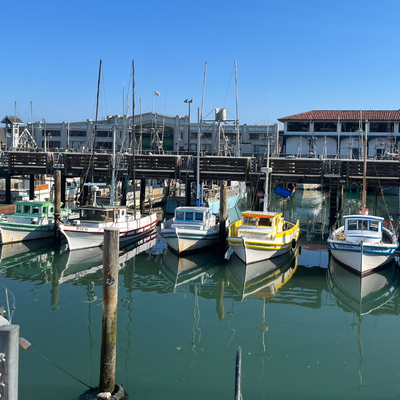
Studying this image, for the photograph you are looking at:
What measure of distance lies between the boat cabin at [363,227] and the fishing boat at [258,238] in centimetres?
366

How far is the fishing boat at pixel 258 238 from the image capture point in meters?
25.2

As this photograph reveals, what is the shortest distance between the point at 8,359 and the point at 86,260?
1768cm

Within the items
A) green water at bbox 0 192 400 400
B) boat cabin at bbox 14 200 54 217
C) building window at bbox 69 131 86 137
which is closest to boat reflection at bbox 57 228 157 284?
green water at bbox 0 192 400 400

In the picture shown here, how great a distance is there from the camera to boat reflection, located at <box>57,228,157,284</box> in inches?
920

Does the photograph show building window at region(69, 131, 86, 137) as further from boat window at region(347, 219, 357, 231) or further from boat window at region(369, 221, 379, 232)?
boat window at region(369, 221, 379, 232)

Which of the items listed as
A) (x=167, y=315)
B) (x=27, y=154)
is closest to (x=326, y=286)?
(x=167, y=315)

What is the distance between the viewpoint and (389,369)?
13.5m

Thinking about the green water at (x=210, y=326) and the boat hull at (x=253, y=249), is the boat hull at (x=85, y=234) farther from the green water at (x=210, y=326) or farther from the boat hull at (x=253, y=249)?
the boat hull at (x=253, y=249)

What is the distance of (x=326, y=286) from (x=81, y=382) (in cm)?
1395

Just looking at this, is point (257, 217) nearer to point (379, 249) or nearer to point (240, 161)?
point (379, 249)

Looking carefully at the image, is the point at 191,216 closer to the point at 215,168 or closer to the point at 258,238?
the point at 258,238

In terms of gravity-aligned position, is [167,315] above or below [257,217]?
below

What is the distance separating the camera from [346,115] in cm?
7044

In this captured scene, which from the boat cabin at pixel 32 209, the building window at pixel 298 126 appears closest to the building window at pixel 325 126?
the building window at pixel 298 126
